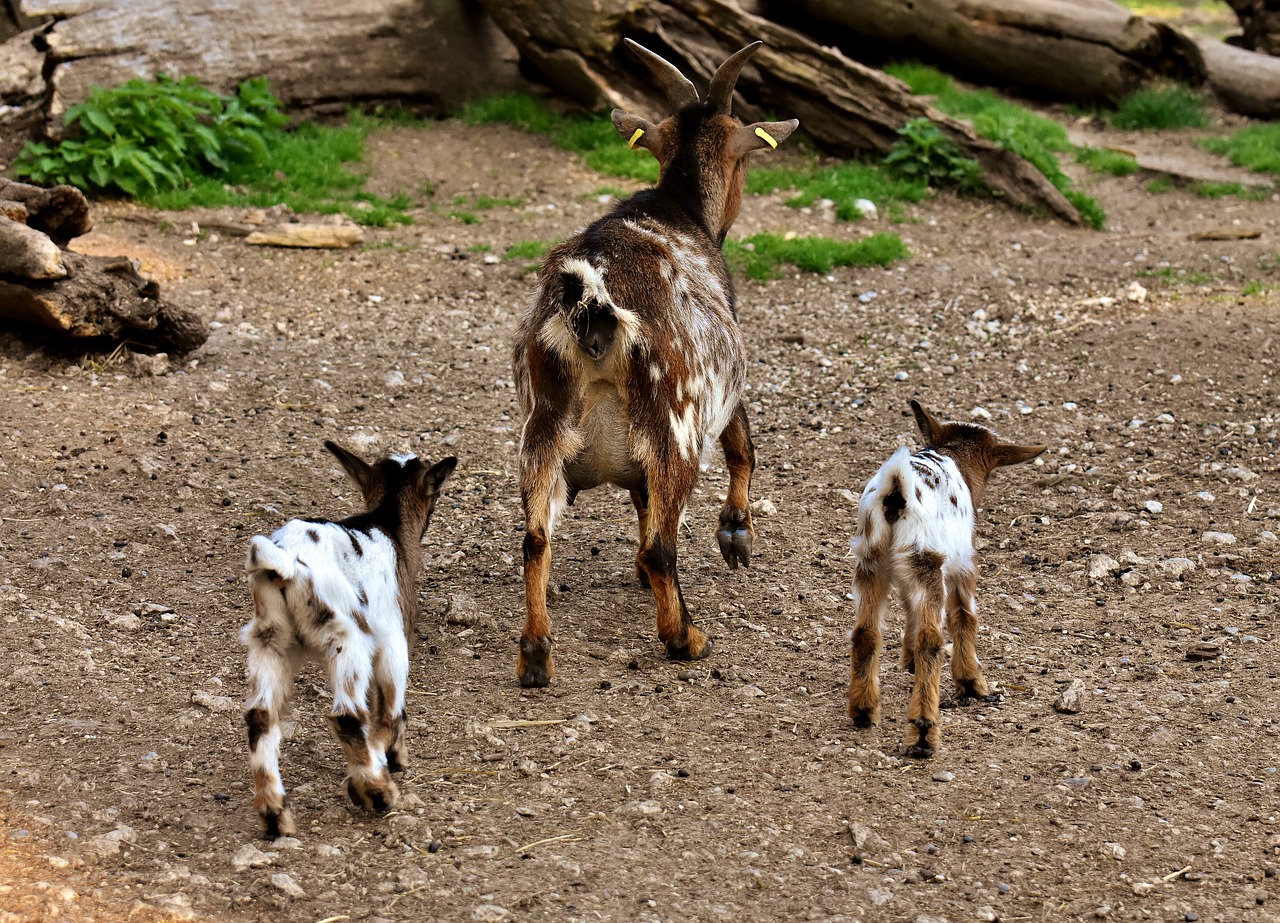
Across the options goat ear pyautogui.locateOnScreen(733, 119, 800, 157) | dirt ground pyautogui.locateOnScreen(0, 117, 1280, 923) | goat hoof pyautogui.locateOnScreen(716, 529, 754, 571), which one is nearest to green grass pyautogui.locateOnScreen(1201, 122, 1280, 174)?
dirt ground pyautogui.locateOnScreen(0, 117, 1280, 923)

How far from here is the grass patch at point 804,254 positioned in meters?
10.1

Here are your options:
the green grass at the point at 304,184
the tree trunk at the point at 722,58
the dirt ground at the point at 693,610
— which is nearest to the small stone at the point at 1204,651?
the dirt ground at the point at 693,610

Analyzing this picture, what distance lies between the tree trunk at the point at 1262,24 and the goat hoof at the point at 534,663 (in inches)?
509

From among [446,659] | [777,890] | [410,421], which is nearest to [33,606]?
[446,659]

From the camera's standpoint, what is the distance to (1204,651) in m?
5.56

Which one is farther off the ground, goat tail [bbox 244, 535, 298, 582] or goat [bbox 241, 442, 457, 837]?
goat tail [bbox 244, 535, 298, 582]

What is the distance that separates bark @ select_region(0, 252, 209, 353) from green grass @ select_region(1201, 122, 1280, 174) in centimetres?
936

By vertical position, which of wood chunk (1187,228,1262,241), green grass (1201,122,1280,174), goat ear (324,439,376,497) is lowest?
goat ear (324,439,376,497)

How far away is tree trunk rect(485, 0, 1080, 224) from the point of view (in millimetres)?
11672

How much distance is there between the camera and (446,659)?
557 centimetres

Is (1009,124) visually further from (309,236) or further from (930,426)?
(930,426)

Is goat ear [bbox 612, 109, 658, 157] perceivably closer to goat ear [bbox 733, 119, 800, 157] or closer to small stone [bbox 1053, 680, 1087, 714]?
goat ear [bbox 733, 119, 800, 157]

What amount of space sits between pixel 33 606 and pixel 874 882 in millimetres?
3600

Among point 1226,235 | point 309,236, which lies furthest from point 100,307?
point 1226,235
